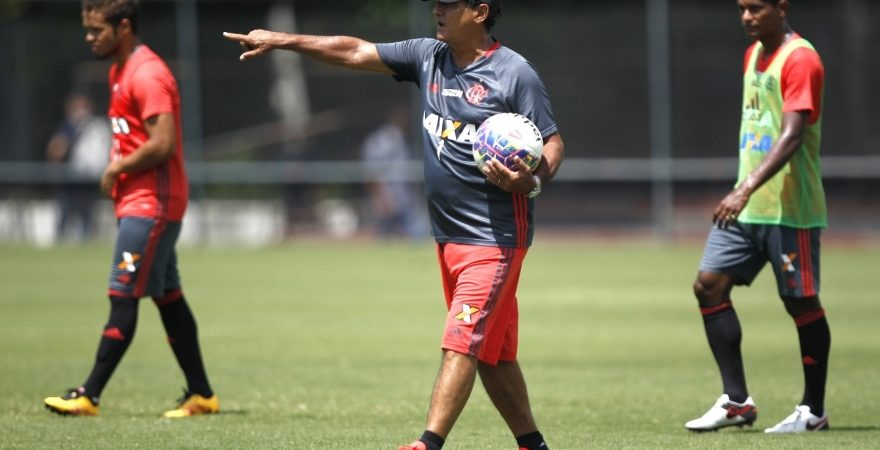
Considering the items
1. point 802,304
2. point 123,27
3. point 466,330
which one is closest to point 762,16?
point 802,304

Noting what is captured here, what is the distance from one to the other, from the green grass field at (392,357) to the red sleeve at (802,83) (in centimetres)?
185

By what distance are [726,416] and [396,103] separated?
19.0 meters

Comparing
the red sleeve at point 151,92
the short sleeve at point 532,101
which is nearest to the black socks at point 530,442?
the short sleeve at point 532,101

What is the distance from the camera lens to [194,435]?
7801 millimetres

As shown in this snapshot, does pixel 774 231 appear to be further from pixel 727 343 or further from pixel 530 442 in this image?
pixel 530 442

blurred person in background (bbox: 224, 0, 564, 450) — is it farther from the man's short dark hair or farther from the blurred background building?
the blurred background building

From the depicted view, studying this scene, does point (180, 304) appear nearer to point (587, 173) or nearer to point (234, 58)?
point (587, 173)

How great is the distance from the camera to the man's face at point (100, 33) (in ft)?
28.7

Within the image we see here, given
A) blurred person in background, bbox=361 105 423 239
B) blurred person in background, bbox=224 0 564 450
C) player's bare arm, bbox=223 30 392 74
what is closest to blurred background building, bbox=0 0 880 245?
blurred person in background, bbox=361 105 423 239

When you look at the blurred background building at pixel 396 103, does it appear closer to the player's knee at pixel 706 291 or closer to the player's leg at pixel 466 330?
the player's knee at pixel 706 291

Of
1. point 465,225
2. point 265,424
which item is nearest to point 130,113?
point 265,424

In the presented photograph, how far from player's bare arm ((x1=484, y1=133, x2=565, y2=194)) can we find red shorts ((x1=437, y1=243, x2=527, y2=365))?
357mm

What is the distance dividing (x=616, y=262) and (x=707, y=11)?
6105 millimetres

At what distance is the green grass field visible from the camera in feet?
26.1
